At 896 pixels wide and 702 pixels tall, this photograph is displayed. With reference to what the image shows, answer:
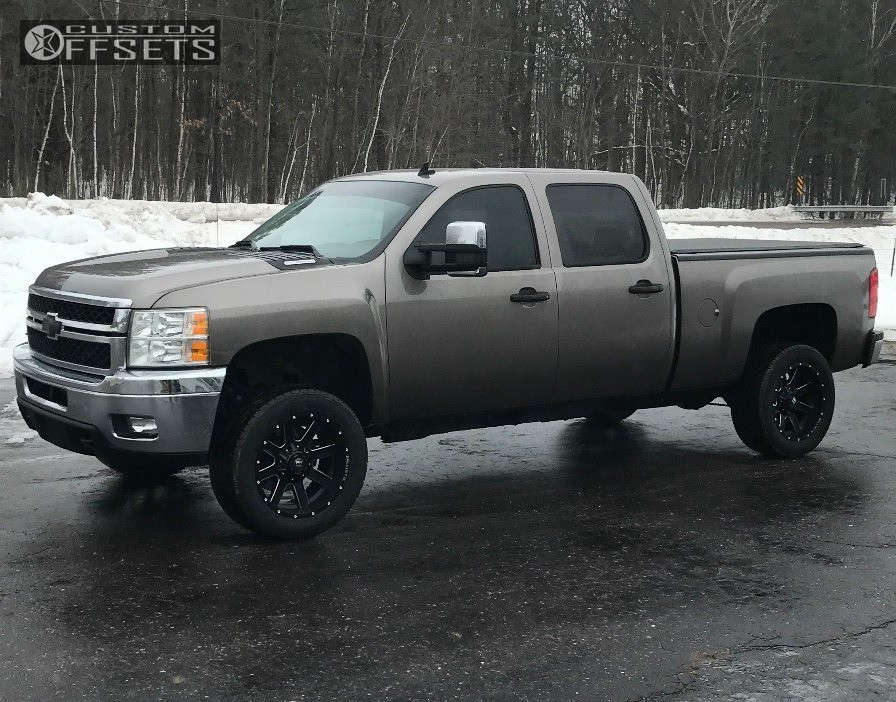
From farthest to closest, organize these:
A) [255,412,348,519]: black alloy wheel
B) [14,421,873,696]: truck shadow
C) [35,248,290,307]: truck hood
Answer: [255,412,348,519]: black alloy wheel < [35,248,290,307]: truck hood < [14,421,873,696]: truck shadow

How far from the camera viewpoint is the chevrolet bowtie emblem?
20.8ft

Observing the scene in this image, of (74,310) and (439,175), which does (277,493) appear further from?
(439,175)

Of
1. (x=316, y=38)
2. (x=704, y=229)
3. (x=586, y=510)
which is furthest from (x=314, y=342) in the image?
(x=316, y=38)

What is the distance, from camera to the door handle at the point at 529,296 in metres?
6.96

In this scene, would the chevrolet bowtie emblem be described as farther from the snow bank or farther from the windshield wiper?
the snow bank

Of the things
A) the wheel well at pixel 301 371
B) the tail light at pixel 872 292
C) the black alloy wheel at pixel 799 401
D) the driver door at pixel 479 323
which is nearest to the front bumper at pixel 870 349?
the tail light at pixel 872 292

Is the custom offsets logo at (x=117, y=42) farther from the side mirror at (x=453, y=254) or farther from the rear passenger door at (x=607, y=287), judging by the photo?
the side mirror at (x=453, y=254)

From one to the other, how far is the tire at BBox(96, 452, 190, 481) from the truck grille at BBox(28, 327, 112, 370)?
0.47m

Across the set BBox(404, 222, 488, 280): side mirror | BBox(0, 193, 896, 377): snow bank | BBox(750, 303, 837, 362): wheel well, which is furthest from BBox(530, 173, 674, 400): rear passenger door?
BBox(0, 193, 896, 377): snow bank

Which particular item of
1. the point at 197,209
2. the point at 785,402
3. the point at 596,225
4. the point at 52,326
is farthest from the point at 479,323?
the point at 197,209

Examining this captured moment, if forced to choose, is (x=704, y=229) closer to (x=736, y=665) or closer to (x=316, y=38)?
(x=316, y=38)

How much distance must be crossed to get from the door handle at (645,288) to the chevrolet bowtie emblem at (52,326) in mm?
3328

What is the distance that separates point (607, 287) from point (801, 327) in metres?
2.14

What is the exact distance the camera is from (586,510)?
23.1ft
